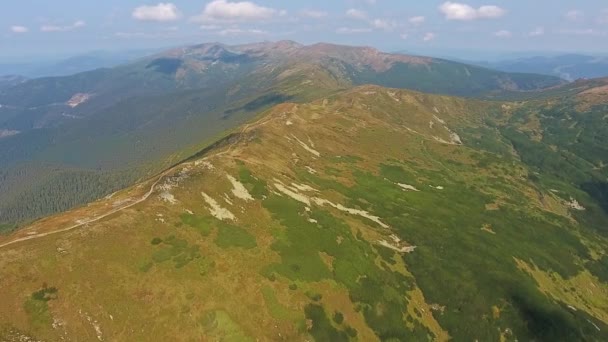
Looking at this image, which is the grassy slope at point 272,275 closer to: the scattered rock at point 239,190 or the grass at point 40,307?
the grass at point 40,307

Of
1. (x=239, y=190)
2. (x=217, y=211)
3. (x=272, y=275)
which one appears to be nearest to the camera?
(x=272, y=275)

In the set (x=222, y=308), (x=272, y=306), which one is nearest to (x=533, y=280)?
(x=272, y=306)

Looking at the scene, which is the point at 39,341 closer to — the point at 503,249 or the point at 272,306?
the point at 272,306

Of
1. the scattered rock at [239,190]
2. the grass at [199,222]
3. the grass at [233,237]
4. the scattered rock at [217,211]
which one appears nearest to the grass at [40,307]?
the grass at [199,222]

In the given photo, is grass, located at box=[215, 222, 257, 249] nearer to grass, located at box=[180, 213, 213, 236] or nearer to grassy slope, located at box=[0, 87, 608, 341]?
grassy slope, located at box=[0, 87, 608, 341]

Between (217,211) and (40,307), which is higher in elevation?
(40,307)

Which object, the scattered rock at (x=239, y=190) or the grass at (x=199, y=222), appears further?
the scattered rock at (x=239, y=190)

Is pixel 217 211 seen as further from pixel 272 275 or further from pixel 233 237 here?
pixel 272 275

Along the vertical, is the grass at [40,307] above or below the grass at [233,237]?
above

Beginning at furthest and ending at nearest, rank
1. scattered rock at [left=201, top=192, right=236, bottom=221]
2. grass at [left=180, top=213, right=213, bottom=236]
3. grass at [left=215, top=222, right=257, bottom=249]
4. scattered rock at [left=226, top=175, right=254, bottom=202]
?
scattered rock at [left=226, top=175, right=254, bottom=202] < scattered rock at [left=201, top=192, right=236, bottom=221] < grass at [left=180, top=213, right=213, bottom=236] < grass at [left=215, top=222, right=257, bottom=249]

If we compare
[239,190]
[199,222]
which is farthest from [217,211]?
[239,190]

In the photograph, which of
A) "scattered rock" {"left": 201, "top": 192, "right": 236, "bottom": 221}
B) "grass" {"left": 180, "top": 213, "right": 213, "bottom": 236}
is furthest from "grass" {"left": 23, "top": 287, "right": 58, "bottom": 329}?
"scattered rock" {"left": 201, "top": 192, "right": 236, "bottom": 221}
